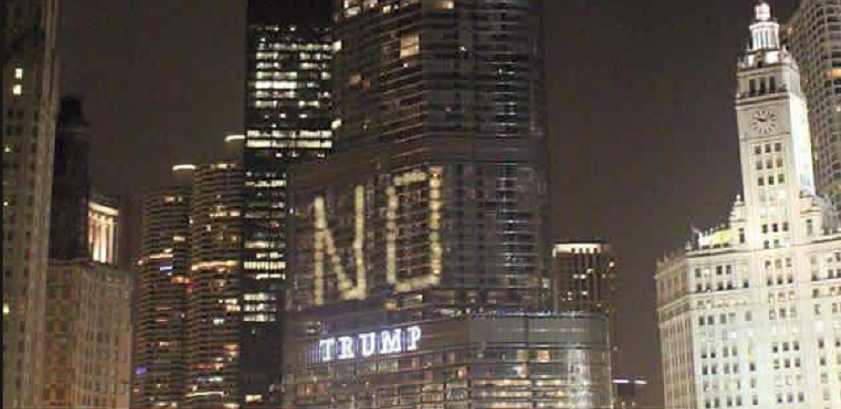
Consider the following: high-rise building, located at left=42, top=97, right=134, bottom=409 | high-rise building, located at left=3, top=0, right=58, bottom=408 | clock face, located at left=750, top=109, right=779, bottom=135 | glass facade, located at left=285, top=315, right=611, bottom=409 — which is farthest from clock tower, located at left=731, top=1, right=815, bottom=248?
high-rise building, located at left=3, top=0, right=58, bottom=408

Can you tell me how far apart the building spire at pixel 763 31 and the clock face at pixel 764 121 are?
1151 centimetres

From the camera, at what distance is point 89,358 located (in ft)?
633

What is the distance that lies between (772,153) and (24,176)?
9781cm

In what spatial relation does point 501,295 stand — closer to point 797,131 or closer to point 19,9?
point 797,131

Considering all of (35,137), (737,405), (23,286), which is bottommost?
(737,405)

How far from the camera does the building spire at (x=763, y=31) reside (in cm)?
19662

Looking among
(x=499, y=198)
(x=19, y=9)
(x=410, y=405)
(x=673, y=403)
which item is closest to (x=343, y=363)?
(x=410, y=405)

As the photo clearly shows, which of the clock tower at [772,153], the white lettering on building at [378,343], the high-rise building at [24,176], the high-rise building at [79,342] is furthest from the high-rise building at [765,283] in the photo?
the high-rise building at [24,176]

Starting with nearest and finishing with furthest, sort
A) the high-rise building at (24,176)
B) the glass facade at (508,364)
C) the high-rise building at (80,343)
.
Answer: the high-rise building at (24,176), the glass facade at (508,364), the high-rise building at (80,343)

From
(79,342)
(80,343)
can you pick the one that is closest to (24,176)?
(79,342)

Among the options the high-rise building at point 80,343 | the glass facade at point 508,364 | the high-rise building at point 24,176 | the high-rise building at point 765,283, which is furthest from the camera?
the high-rise building at point 80,343

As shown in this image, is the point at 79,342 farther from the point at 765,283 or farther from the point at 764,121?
the point at 764,121

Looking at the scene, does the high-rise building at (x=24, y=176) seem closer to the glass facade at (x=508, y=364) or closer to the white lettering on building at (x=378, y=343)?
the glass facade at (x=508, y=364)

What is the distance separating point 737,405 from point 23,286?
301 feet
